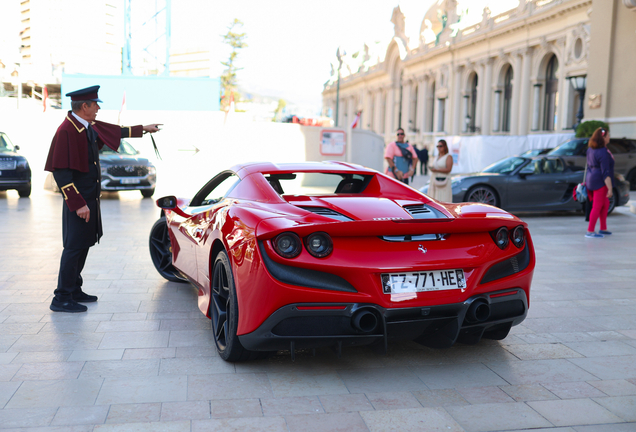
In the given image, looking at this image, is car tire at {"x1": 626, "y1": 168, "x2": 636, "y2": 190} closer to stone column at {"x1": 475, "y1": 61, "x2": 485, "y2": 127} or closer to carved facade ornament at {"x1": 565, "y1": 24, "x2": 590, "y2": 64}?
carved facade ornament at {"x1": 565, "y1": 24, "x2": 590, "y2": 64}

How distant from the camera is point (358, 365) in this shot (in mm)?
4000

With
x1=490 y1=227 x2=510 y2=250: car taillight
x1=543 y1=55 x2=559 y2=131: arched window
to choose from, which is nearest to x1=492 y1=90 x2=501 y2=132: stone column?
x1=543 y1=55 x2=559 y2=131: arched window

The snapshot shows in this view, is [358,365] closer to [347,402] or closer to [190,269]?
[347,402]

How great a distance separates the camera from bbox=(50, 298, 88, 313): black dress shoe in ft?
17.1

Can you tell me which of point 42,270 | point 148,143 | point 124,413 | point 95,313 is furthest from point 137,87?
point 124,413

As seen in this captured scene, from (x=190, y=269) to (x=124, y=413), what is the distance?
1932 mm

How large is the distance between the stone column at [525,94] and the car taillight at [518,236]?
114 feet

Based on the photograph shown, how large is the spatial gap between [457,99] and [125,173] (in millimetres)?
33377

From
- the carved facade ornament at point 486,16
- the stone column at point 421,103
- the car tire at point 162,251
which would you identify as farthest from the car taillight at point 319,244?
the stone column at point 421,103

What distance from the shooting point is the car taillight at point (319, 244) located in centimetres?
346

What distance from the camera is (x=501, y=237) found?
392 cm

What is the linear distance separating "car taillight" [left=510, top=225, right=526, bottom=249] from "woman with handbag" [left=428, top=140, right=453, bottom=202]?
7.09 metres

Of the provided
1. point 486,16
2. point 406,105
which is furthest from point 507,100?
point 406,105

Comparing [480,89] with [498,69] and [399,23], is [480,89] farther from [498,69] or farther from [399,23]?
[399,23]
